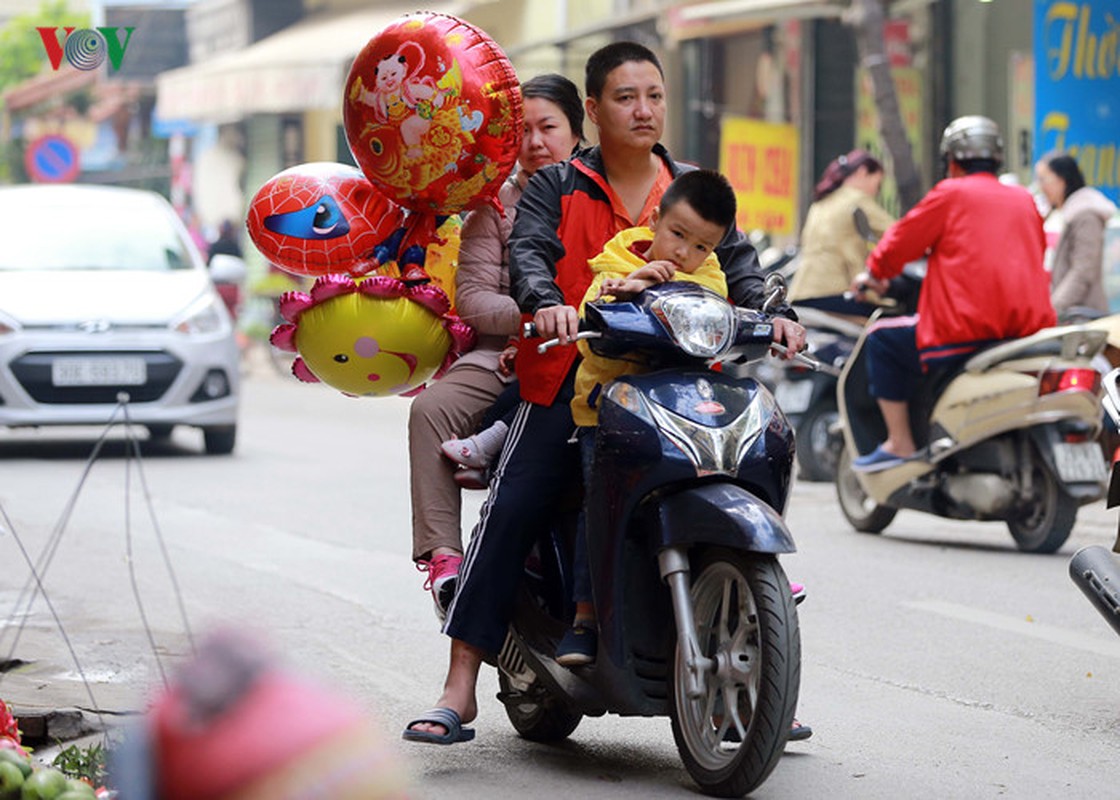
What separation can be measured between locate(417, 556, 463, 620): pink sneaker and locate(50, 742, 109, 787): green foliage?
0.93m

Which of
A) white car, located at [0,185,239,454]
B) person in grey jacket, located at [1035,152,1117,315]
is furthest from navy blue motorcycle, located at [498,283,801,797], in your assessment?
white car, located at [0,185,239,454]

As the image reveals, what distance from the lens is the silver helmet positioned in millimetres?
9102

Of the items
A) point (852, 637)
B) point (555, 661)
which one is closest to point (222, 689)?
point (555, 661)

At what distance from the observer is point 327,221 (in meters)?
5.27

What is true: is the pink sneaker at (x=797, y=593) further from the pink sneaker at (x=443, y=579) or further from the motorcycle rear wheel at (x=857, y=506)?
the motorcycle rear wheel at (x=857, y=506)

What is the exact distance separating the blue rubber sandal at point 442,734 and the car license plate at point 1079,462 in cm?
459

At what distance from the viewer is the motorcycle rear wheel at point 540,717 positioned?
5.24 m

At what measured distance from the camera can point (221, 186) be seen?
4253 centimetres

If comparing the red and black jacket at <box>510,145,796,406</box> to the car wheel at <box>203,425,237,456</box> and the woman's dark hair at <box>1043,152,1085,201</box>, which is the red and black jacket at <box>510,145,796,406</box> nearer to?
the woman's dark hair at <box>1043,152,1085,201</box>

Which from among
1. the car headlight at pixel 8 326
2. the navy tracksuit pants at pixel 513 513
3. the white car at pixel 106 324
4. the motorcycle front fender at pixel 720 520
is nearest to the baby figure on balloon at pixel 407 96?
the navy tracksuit pants at pixel 513 513

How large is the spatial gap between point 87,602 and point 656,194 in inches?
150

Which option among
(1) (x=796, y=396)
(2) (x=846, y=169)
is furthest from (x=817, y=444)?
(2) (x=846, y=169)

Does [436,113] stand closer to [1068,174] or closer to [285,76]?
[1068,174]

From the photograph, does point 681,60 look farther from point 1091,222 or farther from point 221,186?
point 221,186
